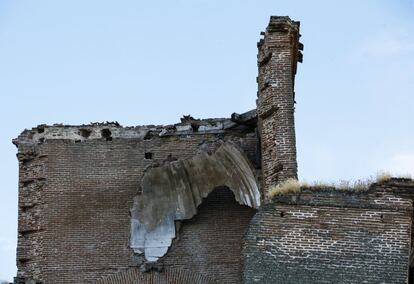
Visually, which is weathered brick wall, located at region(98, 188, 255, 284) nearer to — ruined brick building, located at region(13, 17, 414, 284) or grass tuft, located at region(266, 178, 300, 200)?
ruined brick building, located at region(13, 17, 414, 284)

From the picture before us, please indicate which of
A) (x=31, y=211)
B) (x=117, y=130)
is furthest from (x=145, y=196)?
(x=31, y=211)

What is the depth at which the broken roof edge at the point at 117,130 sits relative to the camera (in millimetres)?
23609

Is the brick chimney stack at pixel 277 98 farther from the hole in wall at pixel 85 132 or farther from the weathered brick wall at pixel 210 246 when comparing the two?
the hole in wall at pixel 85 132

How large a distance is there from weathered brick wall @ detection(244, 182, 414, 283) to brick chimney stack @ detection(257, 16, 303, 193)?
8.14ft

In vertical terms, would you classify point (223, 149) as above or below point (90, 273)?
above

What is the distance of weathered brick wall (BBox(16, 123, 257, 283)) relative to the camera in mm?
22625

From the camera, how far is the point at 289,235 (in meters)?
16.4

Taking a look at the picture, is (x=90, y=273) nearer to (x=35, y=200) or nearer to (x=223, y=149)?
(x=35, y=200)

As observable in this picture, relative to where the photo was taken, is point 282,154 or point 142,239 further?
point 142,239

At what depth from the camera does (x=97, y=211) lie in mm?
23031

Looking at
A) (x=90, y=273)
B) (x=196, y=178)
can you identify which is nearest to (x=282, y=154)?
(x=196, y=178)

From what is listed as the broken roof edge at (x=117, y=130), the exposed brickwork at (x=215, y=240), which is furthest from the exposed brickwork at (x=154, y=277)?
the broken roof edge at (x=117, y=130)

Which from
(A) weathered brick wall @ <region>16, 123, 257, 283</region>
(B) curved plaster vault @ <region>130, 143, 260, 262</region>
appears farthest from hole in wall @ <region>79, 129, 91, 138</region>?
(B) curved plaster vault @ <region>130, 143, 260, 262</region>

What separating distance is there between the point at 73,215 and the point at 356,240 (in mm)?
8595
